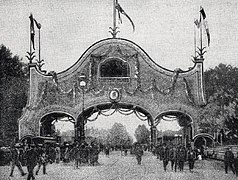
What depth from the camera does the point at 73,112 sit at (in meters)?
20.3

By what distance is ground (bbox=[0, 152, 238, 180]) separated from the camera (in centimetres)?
1484

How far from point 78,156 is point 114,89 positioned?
4.21m

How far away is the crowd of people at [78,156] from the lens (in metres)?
14.7

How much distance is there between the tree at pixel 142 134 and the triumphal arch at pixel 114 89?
396 millimetres

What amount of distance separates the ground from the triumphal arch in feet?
9.75

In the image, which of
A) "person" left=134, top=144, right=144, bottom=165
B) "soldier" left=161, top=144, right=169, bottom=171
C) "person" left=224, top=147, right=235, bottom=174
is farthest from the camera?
"person" left=134, top=144, right=144, bottom=165

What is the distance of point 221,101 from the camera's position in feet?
59.1

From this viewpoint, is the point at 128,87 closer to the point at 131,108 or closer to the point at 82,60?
the point at 131,108

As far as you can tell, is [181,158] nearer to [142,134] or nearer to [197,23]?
[142,134]

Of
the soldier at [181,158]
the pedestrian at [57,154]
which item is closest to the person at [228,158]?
the soldier at [181,158]

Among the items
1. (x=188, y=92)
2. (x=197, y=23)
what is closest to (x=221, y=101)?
(x=188, y=92)

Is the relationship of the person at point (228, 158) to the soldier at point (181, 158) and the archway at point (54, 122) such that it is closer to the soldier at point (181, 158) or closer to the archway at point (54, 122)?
the soldier at point (181, 158)

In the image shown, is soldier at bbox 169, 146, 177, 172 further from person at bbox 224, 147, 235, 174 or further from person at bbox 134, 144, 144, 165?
person at bbox 224, 147, 235, 174

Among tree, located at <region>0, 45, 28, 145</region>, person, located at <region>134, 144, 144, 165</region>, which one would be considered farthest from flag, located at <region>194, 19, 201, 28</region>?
tree, located at <region>0, 45, 28, 145</region>
